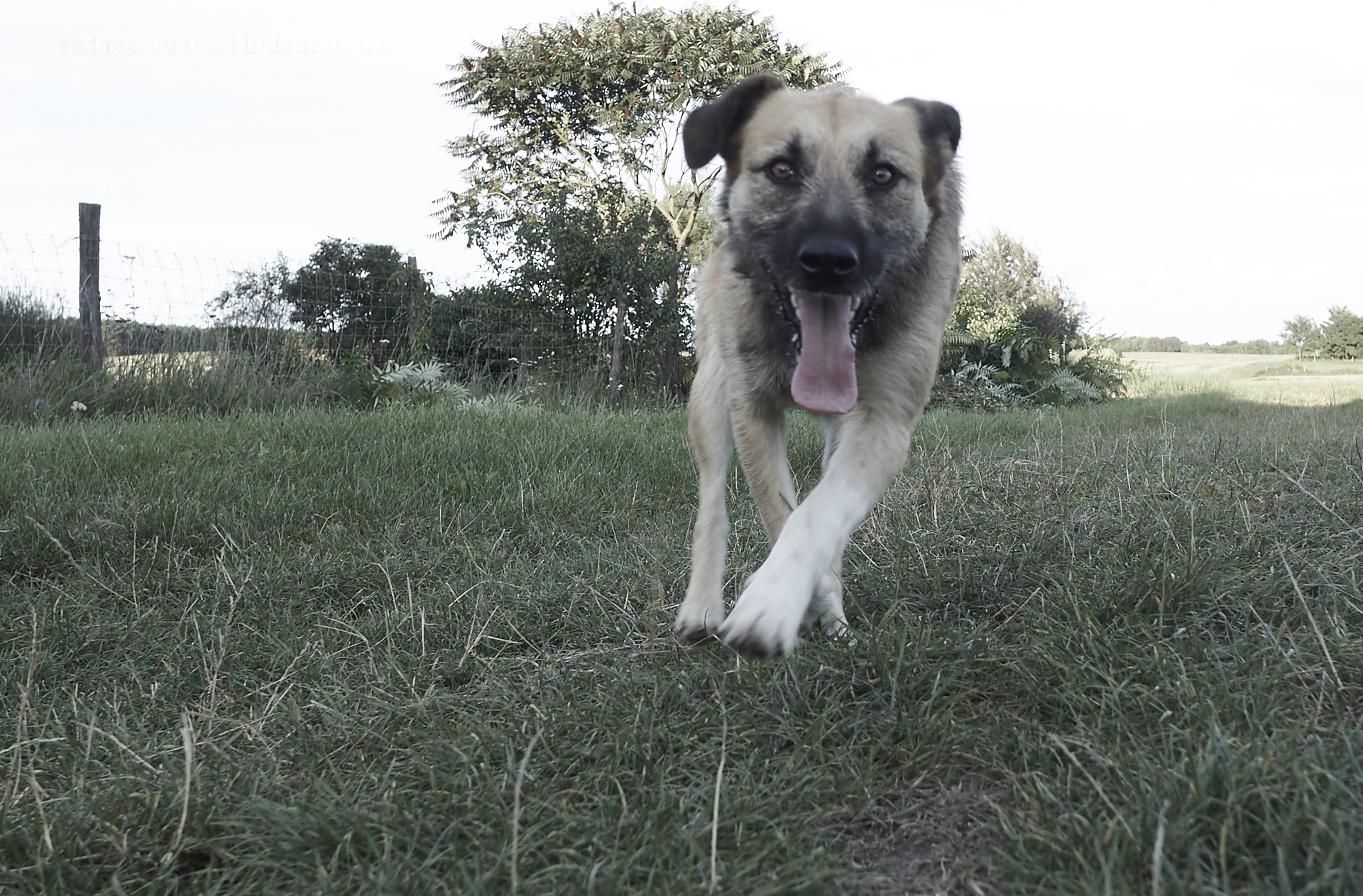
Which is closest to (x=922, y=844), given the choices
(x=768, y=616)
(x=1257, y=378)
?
(x=768, y=616)

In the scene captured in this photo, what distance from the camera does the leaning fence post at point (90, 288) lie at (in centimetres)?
798

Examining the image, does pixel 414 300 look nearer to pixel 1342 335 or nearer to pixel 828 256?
pixel 828 256

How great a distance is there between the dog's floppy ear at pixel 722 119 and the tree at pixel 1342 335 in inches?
1309

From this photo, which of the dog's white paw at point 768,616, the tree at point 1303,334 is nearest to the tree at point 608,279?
the dog's white paw at point 768,616

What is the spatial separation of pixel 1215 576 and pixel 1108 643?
0.58 meters

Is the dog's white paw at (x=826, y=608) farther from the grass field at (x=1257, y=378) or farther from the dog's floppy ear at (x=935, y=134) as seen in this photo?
the grass field at (x=1257, y=378)

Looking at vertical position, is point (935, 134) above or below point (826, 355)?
above

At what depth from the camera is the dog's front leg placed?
171 cm

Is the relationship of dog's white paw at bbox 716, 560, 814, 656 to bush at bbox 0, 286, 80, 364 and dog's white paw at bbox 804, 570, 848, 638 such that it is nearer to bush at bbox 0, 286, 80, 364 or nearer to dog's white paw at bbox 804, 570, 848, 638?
dog's white paw at bbox 804, 570, 848, 638

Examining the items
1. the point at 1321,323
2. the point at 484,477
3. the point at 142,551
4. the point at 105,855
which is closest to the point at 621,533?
the point at 484,477

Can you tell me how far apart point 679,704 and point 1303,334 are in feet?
117

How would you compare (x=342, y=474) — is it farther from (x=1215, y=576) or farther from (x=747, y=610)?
(x=1215, y=576)

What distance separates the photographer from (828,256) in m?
2.21

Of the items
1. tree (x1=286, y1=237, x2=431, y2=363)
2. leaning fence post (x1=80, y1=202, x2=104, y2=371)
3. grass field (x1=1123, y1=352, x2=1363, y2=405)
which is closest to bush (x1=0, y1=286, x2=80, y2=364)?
leaning fence post (x1=80, y1=202, x2=104, y2=371)
